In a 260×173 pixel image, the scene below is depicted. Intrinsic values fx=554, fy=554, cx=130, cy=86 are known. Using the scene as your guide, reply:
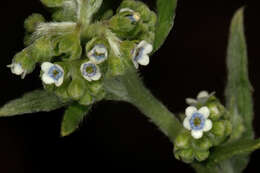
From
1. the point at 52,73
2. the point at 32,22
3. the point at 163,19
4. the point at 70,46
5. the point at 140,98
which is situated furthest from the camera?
the point at 140,98

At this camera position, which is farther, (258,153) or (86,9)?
(258,153)

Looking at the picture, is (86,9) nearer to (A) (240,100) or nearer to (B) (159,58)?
(A) (240,100)

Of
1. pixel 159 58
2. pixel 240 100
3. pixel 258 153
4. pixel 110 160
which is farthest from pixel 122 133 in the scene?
pixel 240 100

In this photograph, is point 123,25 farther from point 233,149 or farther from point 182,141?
point 233,149

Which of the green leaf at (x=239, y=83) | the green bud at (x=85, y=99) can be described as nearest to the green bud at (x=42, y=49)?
the green bud at (x=85, y=99)

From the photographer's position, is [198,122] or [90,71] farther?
[198,122]

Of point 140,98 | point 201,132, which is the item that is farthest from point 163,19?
point 201,132
